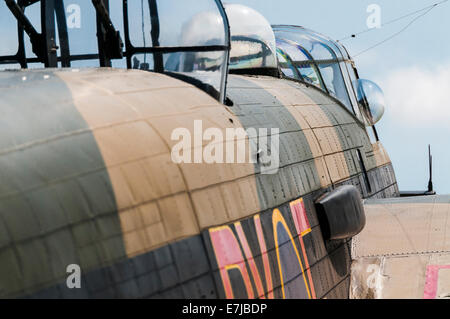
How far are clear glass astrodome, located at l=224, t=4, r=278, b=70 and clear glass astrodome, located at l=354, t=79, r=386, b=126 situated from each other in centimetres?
265

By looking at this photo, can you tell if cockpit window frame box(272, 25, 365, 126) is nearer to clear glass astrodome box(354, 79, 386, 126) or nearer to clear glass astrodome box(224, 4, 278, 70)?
clear glass astrodome box(354, 79, 386, 126)

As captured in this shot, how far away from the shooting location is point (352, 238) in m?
8.12

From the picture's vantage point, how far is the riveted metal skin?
452cm

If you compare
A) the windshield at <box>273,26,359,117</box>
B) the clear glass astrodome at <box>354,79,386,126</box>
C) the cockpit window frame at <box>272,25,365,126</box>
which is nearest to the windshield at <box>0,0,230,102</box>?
the windshield at <box>273,26,359,117</box>

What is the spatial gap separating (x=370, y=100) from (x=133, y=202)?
8.80 meters

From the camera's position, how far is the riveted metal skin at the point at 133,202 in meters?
4.52

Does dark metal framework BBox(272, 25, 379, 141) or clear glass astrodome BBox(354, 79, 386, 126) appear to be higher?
dark metal framework BBox(272, 25, 379, 141)

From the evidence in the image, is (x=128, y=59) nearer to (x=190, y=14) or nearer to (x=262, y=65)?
(x=190, y=14)

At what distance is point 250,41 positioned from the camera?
10336mm

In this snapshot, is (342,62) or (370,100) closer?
(342,62)

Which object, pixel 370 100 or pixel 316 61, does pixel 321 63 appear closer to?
pixel 316 61

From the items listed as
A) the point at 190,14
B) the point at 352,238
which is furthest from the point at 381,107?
the point at 190,14

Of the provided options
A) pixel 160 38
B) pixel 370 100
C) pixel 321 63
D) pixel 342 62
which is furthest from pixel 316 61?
pixel 160 38

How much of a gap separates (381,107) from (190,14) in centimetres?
685
